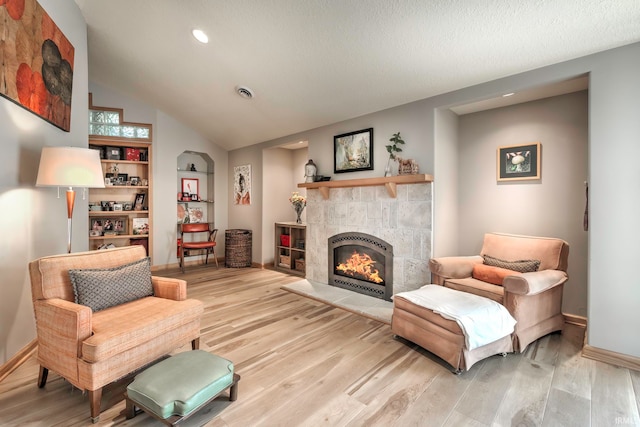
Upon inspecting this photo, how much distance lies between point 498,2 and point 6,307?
414cm

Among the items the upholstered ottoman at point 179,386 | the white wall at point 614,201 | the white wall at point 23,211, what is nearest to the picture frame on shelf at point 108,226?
the white wall at point 23,211

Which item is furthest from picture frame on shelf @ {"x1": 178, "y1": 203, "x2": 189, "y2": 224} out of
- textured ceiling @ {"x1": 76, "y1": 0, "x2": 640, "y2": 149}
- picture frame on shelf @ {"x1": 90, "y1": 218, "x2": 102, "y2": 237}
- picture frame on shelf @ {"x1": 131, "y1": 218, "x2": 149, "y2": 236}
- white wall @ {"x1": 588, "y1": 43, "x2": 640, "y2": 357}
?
white wall @ {"x1": 588, "y1": 43, "x2": 640, "y2": 357}

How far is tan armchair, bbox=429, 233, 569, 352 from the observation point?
7.78 ft

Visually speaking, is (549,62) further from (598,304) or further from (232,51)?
(232,51)

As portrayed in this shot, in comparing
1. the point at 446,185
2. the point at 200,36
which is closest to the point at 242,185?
the point at 200,36

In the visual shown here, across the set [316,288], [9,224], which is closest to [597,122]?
[316,288]

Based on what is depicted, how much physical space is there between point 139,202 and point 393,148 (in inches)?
182

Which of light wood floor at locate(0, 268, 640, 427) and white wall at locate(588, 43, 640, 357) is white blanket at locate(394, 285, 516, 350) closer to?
light wood floor at locate(0, 268, 640, 427)

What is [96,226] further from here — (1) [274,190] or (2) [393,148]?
(2) [393,148]

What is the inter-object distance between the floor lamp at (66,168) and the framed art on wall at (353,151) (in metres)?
2.84

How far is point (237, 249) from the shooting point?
560 cm

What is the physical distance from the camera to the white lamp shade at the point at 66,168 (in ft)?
7.00

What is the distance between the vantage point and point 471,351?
84.2 inches

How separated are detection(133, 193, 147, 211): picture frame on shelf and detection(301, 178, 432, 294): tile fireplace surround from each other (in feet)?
10.4
